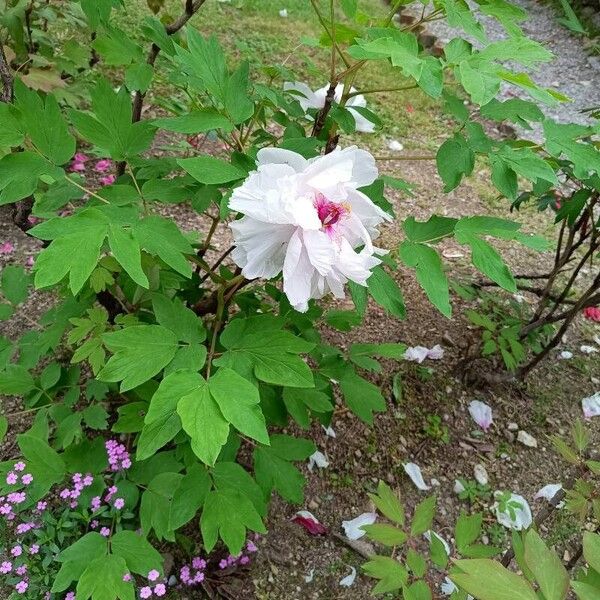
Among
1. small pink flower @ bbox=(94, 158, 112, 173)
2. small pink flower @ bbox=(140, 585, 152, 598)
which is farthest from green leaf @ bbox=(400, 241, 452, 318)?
small pink flower @ bbox=(94, 158, 112, 173)

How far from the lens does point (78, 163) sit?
2.53 meters

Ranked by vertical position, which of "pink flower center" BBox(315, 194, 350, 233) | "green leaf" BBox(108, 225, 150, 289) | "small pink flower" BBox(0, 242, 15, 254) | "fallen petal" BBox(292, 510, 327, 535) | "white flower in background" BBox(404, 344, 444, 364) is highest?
"pink flower center" BBox(315, 194, 350, 233)

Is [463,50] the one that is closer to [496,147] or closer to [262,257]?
[496,147]

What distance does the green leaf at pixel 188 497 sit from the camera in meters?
1.12

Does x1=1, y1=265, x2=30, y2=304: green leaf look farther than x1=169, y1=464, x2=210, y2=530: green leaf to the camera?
Yes

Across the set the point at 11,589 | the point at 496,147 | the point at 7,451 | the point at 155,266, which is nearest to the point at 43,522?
the point at 11,589

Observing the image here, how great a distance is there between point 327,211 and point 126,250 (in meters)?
0.30

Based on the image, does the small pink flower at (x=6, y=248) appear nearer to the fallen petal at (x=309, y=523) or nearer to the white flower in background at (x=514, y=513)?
the fallen petal at (x=309, y=523)

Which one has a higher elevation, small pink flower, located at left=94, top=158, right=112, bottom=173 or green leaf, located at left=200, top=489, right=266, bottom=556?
green leaf, located at left=200, top=489, right=266, bottom=556

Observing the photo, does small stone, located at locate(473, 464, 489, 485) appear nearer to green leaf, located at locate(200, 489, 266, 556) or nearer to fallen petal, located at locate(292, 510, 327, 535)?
fallen petal, located at locate(292, 510, 327, 535)

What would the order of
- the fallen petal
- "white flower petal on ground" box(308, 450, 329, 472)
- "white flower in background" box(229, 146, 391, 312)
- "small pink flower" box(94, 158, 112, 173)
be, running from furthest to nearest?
"small pink flower" box(94, 158, 112, 173) < "white flower petal on ground" box(308, 450, 329, 472) < the fallen petal < "white flower in background" box(229, 146, 391, 312)

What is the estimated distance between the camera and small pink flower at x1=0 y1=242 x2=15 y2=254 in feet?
6.93

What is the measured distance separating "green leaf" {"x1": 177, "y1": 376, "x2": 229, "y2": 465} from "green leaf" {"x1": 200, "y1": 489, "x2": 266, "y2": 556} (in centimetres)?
32

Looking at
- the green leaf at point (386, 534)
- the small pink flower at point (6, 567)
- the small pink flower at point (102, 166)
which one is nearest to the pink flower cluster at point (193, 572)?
the small pink flower at point (6, 567)
